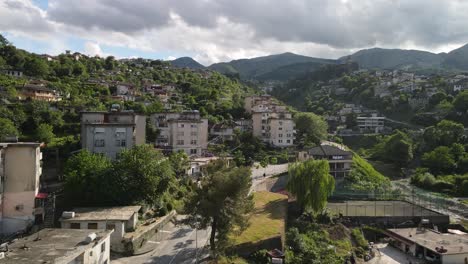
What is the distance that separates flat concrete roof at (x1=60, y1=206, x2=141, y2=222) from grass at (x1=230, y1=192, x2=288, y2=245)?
697cm

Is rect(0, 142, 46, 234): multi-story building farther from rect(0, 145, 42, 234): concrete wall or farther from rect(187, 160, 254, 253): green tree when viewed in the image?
rect(187, 160, 254, 253): green tree

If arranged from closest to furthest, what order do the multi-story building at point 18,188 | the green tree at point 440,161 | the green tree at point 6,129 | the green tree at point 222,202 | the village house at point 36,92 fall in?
the green tree at point 222,202
the multi-story building at point 18,188
the green tree at point 6,129
the village house at point 36,92
the green tree at point 440,161

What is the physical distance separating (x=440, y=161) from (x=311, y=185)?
40.8 meters

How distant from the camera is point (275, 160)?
56250 millimetres

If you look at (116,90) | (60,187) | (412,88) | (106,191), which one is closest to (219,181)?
(106,191)

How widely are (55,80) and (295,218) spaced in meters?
53.8

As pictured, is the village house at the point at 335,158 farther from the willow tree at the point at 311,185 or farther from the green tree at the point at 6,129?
the green tree at the point at 6,129

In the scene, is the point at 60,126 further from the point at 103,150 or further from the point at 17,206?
the point at 17,206

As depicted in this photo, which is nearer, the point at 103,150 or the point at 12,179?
the point at 12,179

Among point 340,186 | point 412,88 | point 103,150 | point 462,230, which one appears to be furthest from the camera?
point 412,88

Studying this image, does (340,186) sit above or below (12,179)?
below

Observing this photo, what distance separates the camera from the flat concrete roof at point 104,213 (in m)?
24.1

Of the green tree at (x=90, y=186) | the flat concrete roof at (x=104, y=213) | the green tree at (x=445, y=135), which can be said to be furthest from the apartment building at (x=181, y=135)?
the green tree at (x=445, y=135)

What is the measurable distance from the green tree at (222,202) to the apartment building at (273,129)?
40.8m
